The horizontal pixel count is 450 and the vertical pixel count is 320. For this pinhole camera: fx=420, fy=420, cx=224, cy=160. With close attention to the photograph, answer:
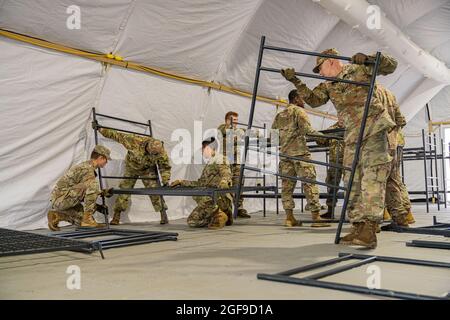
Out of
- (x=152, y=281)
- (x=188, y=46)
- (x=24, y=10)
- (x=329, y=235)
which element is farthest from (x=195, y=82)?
(x=152, y=281)

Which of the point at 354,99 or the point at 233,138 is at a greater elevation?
the point at 233,138

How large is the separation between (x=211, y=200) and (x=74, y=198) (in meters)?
1.55

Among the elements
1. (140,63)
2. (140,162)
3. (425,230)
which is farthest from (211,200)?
(425,230)

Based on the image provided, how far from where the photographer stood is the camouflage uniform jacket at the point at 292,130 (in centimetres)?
484

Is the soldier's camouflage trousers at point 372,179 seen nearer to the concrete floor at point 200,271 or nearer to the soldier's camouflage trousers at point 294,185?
the concrete floor at point 200,271

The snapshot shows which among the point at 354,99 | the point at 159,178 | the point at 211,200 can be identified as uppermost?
the point at 354,99

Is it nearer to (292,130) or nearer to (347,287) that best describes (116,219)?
(292,130)

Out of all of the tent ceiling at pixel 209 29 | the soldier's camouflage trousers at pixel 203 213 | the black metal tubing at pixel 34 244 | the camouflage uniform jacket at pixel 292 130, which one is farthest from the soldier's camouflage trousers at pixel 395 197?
the black metal tubing at pixel 34 244

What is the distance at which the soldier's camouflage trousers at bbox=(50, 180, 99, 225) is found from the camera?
4441 millimetres

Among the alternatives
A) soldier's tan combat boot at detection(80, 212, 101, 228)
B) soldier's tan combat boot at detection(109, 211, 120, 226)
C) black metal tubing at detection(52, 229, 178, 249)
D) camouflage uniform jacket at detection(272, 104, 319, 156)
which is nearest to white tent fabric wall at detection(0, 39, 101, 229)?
soldier's tan combat boot at detection(80, 212, 101, 228)

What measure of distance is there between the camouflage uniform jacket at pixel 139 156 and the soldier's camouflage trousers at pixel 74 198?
0.87 m

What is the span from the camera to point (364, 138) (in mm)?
2986

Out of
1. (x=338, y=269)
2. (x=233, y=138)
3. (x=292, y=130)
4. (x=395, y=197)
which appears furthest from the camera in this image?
(x=233, y=138)

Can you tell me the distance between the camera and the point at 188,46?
5.66 metres
